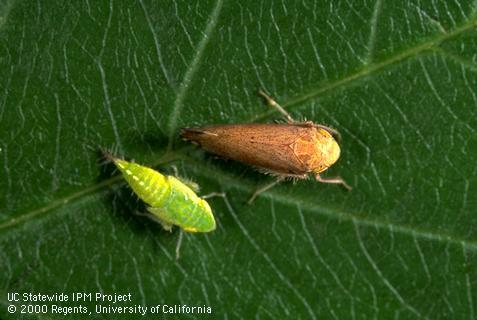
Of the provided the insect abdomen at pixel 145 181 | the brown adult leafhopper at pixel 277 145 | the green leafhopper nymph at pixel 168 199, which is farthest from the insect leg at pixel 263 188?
the insect abdomen at pixel 145 181

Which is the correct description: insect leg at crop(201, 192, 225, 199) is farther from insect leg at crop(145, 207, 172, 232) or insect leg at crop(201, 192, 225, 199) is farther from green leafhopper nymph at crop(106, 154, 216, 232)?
insect leg at crop(145, 207, 172, 232)

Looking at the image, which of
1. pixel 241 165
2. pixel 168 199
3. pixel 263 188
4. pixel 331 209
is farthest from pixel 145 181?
pixel 331 209

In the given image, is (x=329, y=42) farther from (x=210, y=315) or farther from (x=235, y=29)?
(x=210, y=315)

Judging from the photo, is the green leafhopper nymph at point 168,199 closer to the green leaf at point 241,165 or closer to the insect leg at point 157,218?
the insect leg at point 157,218

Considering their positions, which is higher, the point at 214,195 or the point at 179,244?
the point at 214,195

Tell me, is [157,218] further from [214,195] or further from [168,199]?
[214,195]

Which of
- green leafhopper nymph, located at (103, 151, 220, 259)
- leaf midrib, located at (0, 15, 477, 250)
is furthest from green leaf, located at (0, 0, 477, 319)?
green leafhopper nymph, located at (103, 151, 220, 259)
